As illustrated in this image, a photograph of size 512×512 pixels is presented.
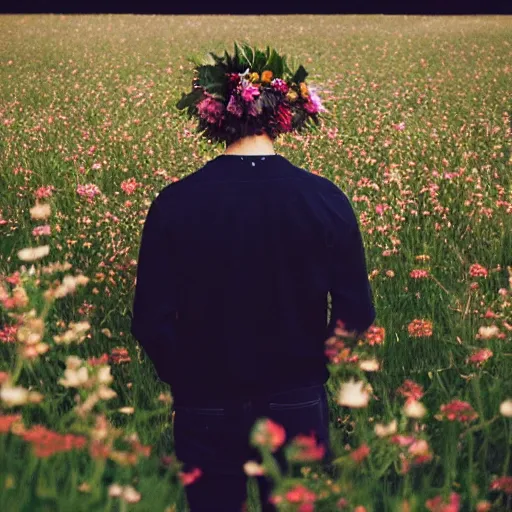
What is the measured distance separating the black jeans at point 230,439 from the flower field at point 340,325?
0.45ft

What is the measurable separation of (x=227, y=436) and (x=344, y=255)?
0.75m

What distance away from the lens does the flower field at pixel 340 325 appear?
2.42m

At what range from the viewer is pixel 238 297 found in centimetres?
286

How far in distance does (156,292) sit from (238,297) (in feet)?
0.96

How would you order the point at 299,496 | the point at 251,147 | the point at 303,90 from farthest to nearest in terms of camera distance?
the point at 303,90 < the point at 251,147 < the point at 299,496

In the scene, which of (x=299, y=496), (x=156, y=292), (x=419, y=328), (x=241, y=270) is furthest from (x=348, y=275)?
(x=419, y=328)

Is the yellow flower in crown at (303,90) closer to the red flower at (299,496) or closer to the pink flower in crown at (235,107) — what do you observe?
the pink flower in crown at (235,107)

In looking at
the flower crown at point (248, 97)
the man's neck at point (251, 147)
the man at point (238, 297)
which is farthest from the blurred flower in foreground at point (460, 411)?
the flower crown at point (248, 97)

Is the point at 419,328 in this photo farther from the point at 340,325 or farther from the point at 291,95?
the point at 291,95

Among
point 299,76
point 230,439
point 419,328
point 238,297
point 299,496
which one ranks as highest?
point 299,76

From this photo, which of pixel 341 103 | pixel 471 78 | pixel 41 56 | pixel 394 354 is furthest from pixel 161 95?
pixel 394 354

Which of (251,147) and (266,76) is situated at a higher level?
(266,76)

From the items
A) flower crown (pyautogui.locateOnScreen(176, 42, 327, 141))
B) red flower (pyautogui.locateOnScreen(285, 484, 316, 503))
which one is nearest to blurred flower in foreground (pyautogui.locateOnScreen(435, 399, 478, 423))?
red flower (pyautogui.locateOnScreen(285, 484, 316, 503))

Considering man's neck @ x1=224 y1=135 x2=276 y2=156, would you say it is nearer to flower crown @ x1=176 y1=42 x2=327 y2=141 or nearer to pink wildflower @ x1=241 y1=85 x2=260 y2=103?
flower crown @ x1=176 y1=42 x2=327 y2=141
